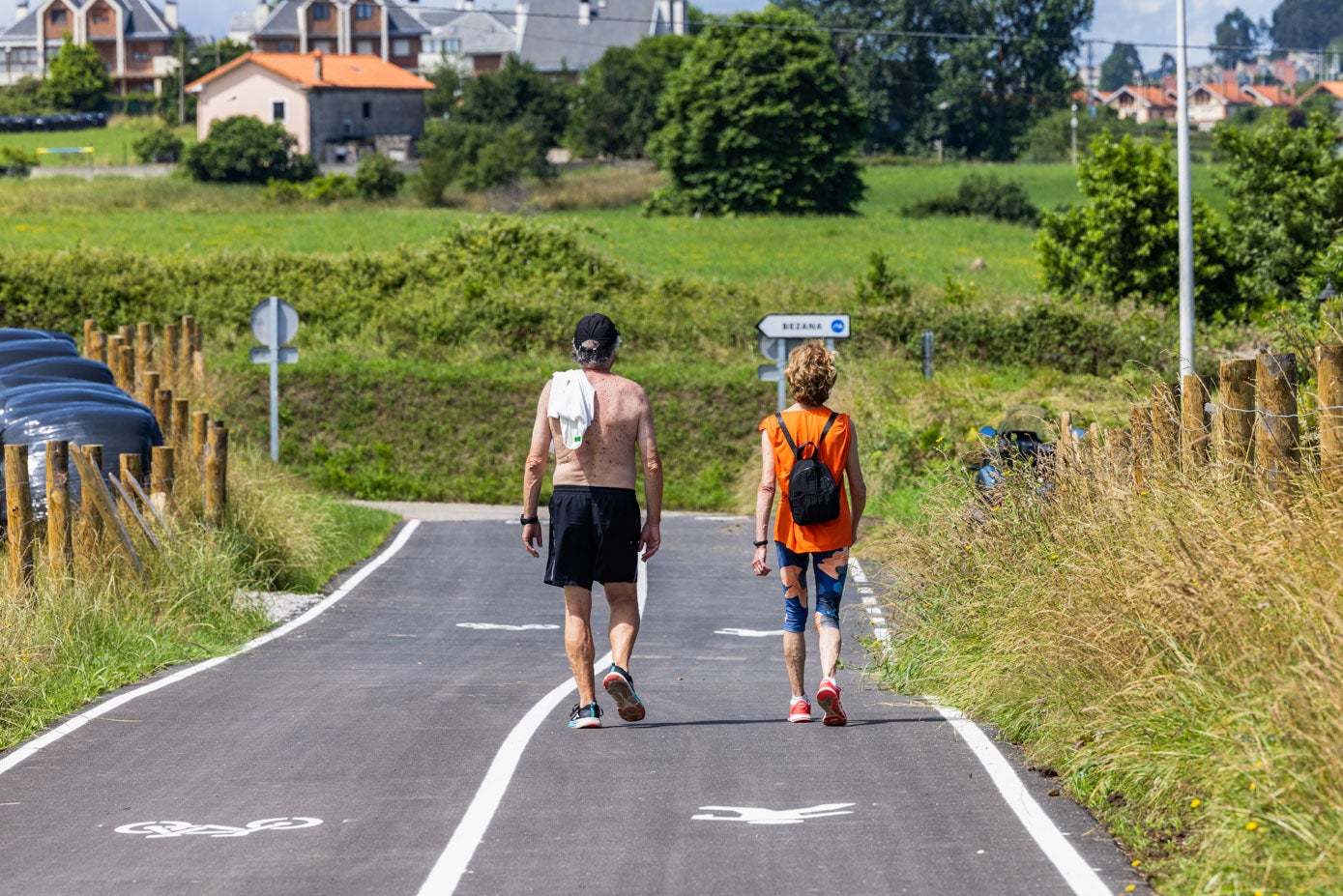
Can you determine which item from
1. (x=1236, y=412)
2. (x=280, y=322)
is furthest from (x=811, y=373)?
(x=280, y=322)

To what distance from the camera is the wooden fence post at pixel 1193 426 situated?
8.84 metres

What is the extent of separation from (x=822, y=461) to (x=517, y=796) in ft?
7.71

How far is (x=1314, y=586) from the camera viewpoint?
6.02 metres

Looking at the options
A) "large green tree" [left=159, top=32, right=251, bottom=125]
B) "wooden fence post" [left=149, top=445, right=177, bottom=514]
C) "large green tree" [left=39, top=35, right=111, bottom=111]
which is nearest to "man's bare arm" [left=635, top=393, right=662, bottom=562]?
"wooden fence post" [left=149, top=445, right=177, bottom=514]

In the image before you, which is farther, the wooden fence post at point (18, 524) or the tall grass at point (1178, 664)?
the wooden fence post at point (18, 524)

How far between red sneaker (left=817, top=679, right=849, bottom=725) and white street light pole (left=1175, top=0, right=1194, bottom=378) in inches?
Answer: 824

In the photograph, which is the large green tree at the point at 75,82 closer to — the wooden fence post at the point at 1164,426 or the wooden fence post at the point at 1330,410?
the wooden fence post at the point at 1164,426

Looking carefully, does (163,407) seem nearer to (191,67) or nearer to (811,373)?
(811,373)

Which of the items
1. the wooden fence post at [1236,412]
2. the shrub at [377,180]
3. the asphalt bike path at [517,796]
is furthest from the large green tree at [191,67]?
the wooden fence post at [1236,412]

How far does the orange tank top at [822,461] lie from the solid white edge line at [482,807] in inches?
63.9

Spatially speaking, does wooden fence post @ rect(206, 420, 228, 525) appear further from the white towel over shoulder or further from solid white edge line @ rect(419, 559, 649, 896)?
the white towel over shoulder

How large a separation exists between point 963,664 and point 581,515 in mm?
2492

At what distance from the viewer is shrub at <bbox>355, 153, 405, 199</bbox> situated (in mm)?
75625

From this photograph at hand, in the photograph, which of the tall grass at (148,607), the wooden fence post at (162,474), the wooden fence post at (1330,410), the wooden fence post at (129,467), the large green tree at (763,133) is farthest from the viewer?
the large green tree at (763,133)
